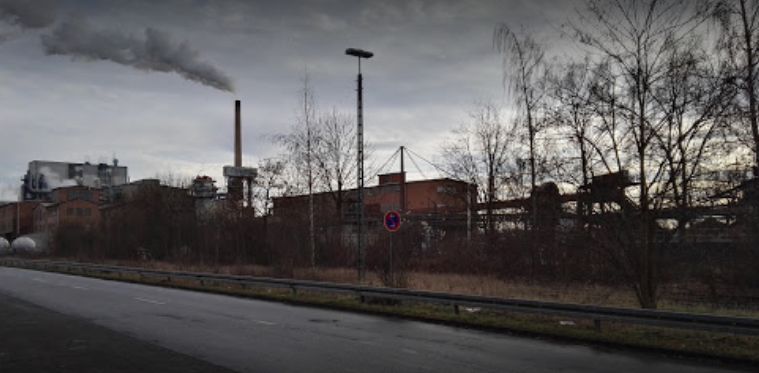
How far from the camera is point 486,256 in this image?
102 ft

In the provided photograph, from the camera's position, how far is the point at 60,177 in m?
145

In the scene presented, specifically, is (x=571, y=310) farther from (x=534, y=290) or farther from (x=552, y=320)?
(x=534, y=290)

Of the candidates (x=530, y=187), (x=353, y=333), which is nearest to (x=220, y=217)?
(x=530, y=187)

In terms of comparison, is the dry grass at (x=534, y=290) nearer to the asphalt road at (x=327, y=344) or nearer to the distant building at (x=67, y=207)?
the asphalt road at (x=327, y=344)

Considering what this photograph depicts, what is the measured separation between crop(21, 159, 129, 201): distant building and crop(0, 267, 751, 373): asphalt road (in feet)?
448

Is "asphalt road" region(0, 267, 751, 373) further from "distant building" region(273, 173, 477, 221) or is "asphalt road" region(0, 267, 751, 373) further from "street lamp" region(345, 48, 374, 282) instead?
"distant building" region(273, 173, 477, 221)

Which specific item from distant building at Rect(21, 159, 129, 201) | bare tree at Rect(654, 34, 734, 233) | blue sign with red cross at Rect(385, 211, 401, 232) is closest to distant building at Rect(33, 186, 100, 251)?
distant building at Rect(21, 159, 129, 201)

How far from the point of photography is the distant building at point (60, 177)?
14188cm

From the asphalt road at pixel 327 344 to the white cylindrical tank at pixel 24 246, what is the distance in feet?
246

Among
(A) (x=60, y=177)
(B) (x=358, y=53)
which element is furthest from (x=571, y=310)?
(A) (x=60, y=177)

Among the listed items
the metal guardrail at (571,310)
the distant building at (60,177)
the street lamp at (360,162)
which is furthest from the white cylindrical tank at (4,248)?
the street lamp at (360,162)

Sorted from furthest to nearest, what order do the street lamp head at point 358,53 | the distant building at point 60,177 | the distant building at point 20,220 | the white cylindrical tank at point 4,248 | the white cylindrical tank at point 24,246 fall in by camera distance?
the distant building at point 60,177
the distant building at point 20,220
the white cylindrical tank at point 4,248
the white cylindrical tank at point 24,246
the street lamp head at point 358,53

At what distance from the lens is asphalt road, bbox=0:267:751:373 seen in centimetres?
893

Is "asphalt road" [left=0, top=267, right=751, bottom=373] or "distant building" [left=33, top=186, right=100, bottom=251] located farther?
"distant building" [left=33, top=186, right=100, bottom=251]
